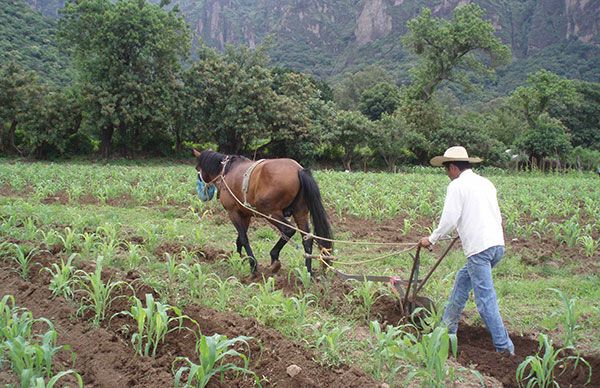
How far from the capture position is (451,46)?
38500mm

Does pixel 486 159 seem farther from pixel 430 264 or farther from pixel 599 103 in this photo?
pixel 430 264

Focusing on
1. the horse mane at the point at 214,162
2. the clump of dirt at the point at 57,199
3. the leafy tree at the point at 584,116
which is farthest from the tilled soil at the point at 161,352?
the leafy tree at the point at 584,116

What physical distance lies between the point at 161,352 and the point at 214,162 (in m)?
4.28

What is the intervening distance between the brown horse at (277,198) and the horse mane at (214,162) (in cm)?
23

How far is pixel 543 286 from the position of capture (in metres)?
6.79

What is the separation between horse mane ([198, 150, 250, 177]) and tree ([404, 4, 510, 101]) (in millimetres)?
34215

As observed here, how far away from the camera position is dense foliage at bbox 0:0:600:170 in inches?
1098

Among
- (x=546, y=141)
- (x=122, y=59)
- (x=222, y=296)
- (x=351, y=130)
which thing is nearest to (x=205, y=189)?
(x=222, y=296)

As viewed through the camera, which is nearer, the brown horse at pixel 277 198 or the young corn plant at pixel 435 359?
the young corn plant at pixel 435 359

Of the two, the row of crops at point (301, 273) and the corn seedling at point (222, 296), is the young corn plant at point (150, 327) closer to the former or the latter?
the row of crops at point (301, 273)

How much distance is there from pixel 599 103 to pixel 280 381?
2027 inches

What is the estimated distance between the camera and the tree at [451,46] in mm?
37844

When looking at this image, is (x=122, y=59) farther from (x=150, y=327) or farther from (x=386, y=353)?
(x=386, y=353)

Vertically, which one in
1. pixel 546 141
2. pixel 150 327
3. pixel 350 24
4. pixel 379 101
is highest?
pixel 350 24
